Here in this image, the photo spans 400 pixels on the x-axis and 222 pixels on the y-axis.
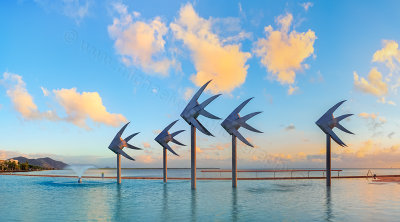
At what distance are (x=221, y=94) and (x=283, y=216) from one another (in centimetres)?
1860

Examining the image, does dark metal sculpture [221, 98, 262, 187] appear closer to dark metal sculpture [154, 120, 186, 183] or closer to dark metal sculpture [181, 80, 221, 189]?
dark metal sculpture [181, 80, 221, 189]

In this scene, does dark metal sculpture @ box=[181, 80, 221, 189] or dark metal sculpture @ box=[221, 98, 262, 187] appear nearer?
dark metal sculpture @ box=[181, 80, 221, 189]

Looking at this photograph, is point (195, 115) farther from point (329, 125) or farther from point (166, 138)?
point (329, 125)

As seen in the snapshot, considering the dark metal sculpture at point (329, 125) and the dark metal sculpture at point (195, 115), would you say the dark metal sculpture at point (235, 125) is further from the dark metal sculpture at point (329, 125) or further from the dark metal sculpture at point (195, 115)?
the dark metal sculpture at point (329, 125)

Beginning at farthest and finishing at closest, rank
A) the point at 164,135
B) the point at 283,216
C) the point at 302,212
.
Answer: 1. the point at 164,135
2. the point at 302,212
3. the point at 283,216

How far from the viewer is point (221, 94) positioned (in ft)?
133

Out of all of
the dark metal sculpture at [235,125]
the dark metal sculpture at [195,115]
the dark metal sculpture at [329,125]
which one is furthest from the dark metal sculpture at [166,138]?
the dark metal sculpture at [329,125]

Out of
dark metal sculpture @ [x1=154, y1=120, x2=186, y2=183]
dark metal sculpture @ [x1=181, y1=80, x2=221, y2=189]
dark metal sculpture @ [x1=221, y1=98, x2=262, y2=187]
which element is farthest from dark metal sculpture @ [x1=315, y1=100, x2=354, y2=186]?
dark metal sculpture @ [x1=154, y1=120, x2=186, y2=183]

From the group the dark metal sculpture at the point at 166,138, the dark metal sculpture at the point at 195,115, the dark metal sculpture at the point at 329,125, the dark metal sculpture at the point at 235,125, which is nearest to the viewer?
the dark metal sculpture at the point at 195,115

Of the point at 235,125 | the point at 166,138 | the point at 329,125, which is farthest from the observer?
the point at 166,138

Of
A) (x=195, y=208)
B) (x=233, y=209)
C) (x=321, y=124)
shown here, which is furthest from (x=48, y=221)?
(x=321, y=124)

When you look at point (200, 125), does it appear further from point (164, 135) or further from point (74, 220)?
point (74, 220)

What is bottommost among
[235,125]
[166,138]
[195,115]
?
[166,138]

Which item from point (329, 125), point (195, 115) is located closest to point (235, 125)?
point (195, 115)
